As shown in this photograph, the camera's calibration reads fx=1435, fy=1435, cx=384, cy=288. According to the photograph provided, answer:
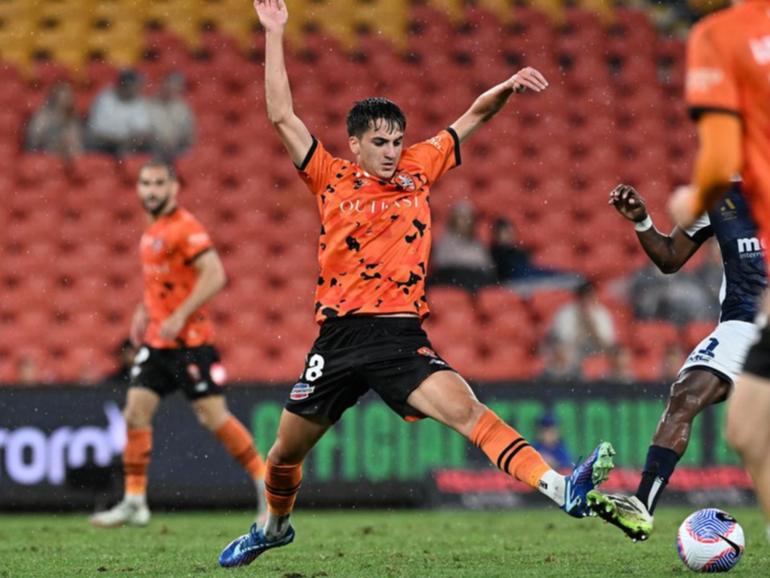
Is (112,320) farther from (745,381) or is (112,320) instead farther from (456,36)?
(745,381)

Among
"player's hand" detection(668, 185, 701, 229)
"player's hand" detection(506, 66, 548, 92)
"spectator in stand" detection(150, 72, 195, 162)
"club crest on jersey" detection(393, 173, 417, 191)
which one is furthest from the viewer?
"spectator in stand" detection(150, 72, 195, 162)

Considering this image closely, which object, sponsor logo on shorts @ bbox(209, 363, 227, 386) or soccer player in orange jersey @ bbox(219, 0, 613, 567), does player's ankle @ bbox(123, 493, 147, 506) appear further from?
soccer player in orange jersey @ bbox(219, 0, 613, 567)

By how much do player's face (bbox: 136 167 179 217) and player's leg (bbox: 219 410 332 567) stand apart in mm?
3435

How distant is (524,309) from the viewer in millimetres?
14328

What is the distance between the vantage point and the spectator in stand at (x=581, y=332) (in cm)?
1322

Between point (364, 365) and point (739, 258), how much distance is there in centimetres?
203

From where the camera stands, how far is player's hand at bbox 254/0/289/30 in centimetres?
634

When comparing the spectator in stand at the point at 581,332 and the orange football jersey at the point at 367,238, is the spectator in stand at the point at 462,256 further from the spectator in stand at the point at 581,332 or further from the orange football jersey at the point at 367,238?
the orange football jersey at the point at 367,238

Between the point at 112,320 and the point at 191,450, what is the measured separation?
3.47 m

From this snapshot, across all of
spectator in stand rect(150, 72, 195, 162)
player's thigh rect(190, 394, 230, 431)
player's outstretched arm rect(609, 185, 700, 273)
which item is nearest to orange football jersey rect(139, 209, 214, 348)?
player's thigh rect(190, 394, 230, 431)

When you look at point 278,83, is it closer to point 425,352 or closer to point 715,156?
point 425,352

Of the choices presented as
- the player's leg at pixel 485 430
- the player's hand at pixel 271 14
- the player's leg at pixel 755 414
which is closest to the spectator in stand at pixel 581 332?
the player's leg at pixel 485 430

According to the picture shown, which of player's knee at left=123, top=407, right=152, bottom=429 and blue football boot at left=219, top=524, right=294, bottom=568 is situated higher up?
player's knee at left=123, top=407, right=152, bottom=429

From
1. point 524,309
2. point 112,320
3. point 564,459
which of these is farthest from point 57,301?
point 564,459
